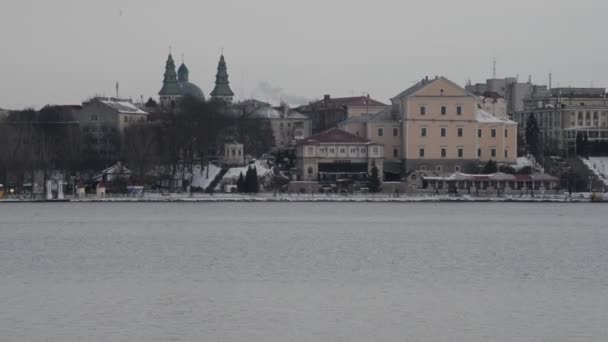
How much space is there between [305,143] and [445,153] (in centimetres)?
768

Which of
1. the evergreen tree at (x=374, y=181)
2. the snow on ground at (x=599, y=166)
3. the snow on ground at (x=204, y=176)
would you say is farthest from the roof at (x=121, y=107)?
the snow on ground at (x=599, y=166)

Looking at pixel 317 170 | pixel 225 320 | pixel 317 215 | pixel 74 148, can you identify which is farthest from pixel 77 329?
pixel 74 148

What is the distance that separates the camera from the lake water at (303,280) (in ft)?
88.2

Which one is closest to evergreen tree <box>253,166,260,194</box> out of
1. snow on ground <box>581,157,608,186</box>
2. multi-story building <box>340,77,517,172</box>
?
multi-story building <box>340,77,517,172</box>

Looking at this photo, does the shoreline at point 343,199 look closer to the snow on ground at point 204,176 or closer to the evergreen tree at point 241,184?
the evergreen tree at point 241,184

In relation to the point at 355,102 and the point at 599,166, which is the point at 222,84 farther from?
the point at 599,166

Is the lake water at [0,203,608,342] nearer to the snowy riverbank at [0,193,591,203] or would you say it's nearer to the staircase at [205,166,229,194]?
the snowy riverbank at [0,193,591,203]

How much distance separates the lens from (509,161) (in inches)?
3152

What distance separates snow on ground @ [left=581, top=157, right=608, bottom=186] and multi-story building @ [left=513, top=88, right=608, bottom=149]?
13.4 metres

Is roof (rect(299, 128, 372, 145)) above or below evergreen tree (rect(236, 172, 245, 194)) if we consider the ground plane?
above

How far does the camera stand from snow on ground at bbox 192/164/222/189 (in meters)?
78.4

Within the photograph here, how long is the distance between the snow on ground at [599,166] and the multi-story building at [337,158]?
12000 millimetres

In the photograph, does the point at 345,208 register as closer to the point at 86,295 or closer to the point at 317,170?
the point at 317,170

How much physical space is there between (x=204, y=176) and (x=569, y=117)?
34.0 meters
